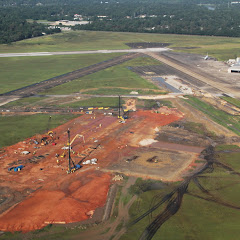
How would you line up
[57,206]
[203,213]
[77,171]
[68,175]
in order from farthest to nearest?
[77,171] < [68,175] < [57,206] < [203,213]

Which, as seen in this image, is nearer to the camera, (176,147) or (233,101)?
(176,147)

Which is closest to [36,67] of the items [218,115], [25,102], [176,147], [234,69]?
[25,102]

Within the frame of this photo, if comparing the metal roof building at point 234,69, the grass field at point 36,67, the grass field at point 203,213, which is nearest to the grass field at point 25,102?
the grass field at point 36,67

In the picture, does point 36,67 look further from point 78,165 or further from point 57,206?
point 57,206

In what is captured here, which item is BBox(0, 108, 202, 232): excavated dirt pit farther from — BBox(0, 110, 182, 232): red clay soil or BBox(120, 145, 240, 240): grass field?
BBox(120, 145, 240, 240): grass field

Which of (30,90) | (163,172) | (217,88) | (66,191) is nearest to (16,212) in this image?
(66,191)

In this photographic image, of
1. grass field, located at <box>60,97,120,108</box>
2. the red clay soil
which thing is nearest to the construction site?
the red clay soil
